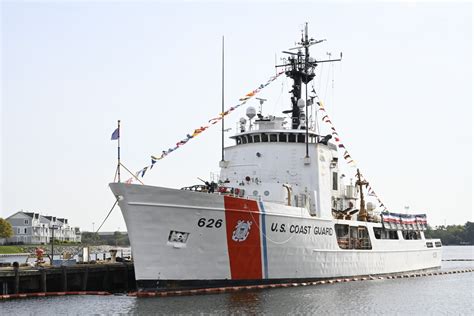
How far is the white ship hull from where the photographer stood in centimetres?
1991

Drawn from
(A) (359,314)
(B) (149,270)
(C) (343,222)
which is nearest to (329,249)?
(C) (343,222)

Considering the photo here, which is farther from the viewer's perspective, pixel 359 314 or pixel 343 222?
pixel 343 222

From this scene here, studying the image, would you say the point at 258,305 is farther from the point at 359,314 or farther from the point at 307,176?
the point at 307,176

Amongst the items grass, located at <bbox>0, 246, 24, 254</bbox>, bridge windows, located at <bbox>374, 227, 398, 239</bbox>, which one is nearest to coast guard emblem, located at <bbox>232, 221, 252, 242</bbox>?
bridge windows, located at <bbox>374, 227, 398, 239</bbox>

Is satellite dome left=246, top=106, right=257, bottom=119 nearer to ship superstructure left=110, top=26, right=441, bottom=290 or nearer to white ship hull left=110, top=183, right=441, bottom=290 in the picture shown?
ship superstructure left=110, top=26, right=441, bottom=290

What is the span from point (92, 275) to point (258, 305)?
25.5 ft

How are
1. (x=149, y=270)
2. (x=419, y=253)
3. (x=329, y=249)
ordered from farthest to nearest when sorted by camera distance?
(x=419, y=253) → (x=329, y=249) → (x=149, y=270)

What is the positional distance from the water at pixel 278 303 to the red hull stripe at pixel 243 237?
0.82m

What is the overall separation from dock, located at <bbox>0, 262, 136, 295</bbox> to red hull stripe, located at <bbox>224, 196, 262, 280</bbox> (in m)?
5.32

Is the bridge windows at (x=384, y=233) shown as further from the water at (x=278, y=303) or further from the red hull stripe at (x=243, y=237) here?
the red hull stripe at (x=243, y=237)

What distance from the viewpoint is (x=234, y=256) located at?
69.9 ft

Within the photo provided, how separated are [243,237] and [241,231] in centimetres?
22

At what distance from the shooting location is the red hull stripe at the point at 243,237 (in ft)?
69.2

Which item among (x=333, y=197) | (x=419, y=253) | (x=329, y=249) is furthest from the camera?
(x=419, y=253)
